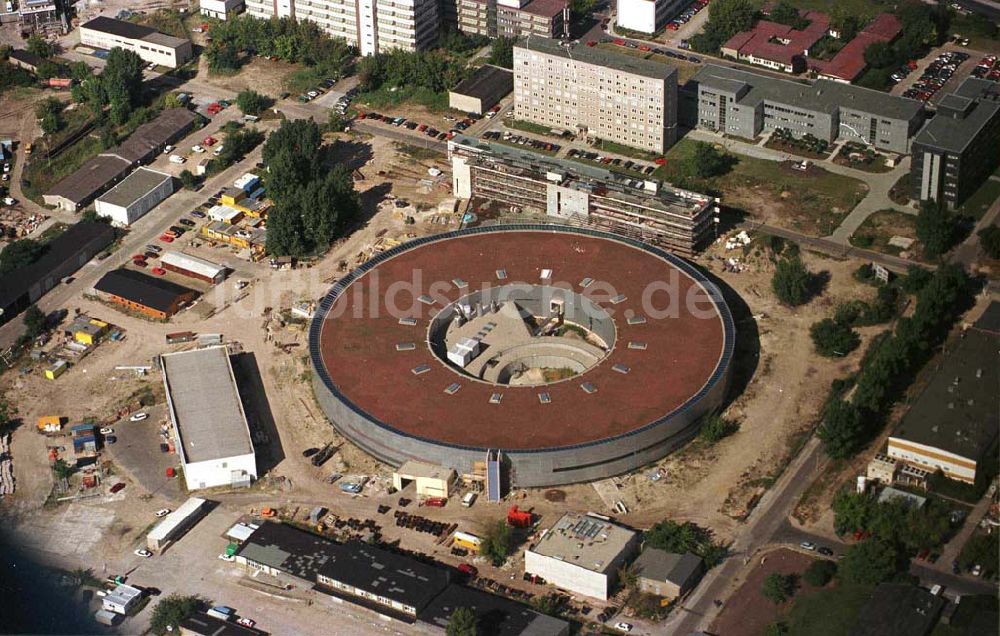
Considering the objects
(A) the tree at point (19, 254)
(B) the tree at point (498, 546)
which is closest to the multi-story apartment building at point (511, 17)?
(A) the tree at point (19, 254)

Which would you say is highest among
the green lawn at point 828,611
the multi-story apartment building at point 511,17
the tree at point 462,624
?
the multi-story apartment building at point 511,17

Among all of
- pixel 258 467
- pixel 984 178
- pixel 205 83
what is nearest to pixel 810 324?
pixel 984 178

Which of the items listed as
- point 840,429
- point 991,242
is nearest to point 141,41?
point 991,242

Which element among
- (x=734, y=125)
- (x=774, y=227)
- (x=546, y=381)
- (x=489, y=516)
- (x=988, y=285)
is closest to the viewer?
(x=489, y=516)

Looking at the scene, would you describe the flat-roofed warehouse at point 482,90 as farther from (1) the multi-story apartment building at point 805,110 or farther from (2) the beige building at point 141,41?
(2) the beige building at point 141,41

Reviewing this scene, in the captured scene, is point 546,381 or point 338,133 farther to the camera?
point 338,133

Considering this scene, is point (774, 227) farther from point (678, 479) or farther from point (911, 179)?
point (678, 479)

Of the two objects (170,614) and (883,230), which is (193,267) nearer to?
(170,614)

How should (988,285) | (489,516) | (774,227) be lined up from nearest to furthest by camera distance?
(489,516), (988,285), (774,227)
